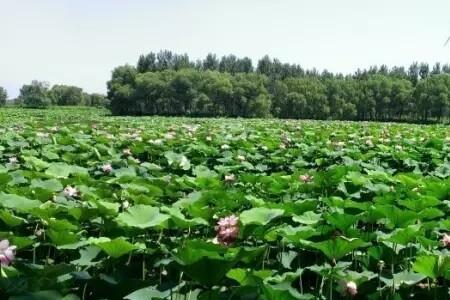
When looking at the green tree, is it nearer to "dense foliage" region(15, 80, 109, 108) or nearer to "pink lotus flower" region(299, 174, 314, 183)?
"dense foliage" region(15, 80, 109, 108)

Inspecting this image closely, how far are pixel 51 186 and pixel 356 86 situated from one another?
87528 millimetres

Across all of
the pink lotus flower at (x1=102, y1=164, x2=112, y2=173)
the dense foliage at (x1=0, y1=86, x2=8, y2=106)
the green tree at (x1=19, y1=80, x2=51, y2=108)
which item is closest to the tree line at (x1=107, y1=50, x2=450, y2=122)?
the green tree at (x1=19, y1=80, x2=51, y2=108)

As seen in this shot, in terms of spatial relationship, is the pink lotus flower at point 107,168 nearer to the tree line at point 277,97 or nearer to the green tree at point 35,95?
the tree line at point 277,97

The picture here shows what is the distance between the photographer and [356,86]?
87438 mm

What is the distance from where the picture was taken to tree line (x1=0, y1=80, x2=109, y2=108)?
4772 inches

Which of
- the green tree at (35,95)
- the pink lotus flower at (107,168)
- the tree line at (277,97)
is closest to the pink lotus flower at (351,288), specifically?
the pink lotus flower at (107,168)

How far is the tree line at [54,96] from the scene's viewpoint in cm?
12120

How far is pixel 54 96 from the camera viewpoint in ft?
Answer: 435

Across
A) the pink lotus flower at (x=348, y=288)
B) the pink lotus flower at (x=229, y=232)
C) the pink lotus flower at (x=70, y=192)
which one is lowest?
the pink lotus flower at (x=348, y=288)

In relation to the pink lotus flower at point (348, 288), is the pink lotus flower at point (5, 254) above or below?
above

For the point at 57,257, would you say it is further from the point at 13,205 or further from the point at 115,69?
the point at 115,69

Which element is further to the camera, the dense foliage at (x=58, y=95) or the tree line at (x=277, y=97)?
the dense foliage at (x=58, y=95)

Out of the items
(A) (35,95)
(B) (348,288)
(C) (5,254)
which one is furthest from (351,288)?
(A) (35,95)

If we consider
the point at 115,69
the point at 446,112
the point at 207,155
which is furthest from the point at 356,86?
the point at 207,155
